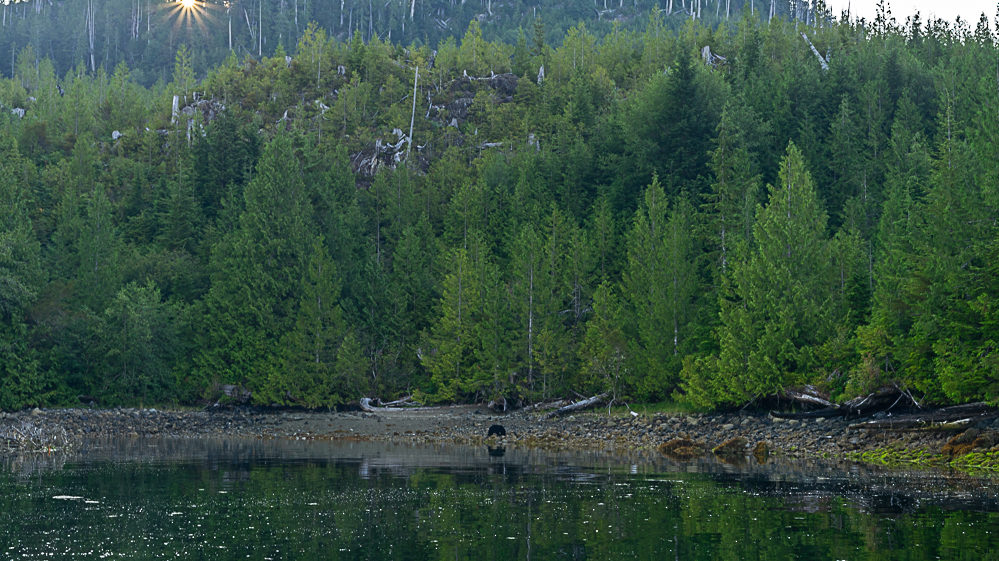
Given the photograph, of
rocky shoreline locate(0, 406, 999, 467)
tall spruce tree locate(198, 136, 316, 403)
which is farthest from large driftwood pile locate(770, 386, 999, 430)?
tall spruce tree locate(198, 136, 316, 403)

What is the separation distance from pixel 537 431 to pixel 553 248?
20.2 meters

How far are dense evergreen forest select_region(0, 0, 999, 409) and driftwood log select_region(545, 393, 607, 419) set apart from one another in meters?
1.33

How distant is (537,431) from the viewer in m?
57.3

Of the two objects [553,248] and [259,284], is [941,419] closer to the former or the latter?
[553,248]

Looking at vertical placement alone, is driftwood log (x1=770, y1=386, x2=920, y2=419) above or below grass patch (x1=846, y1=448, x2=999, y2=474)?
above

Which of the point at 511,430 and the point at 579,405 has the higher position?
the point at 579,405

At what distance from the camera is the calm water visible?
19.6 meters

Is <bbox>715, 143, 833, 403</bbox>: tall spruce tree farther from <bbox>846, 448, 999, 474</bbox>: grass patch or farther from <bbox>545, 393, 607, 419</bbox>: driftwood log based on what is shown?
<bbox>545, 393, 607, 419</bbox>: driftwood log

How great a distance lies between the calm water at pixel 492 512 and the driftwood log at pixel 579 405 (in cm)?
2405

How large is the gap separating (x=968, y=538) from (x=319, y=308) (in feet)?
213

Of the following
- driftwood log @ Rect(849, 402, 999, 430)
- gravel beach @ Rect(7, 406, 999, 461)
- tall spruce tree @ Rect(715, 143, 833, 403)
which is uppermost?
tall spruce tree @ Rect(715, 143, 833, 403)

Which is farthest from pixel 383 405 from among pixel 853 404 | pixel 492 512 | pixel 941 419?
pixel 492 512

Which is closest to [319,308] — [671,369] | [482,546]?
[671,369]

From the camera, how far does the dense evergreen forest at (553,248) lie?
48750 mm
